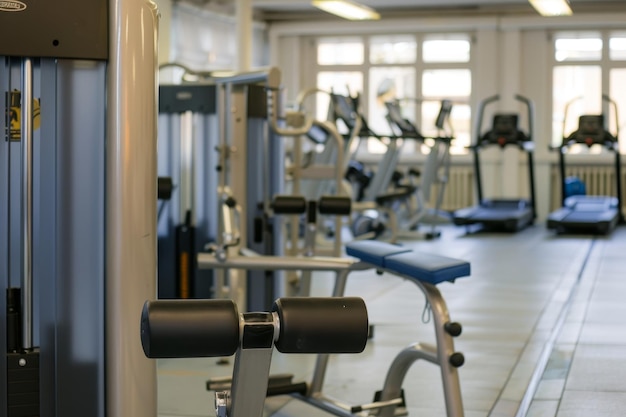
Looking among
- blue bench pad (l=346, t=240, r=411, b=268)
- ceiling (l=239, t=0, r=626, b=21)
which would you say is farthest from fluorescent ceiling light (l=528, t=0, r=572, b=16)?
blue bench pad (l=346, t=240, r=411, b=268)

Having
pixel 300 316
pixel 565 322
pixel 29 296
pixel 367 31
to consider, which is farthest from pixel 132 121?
pixel 367 31

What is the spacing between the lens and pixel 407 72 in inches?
564

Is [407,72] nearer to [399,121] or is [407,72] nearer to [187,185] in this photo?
[399,121]

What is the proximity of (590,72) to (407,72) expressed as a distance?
2.49m

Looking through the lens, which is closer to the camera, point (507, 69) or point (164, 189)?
point (164, 189)

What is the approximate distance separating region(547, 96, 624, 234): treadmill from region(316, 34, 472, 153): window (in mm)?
2306

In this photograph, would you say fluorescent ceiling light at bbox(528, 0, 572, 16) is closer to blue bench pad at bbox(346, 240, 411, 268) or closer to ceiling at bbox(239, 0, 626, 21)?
ceiling at bbox(239, 0, 626, 21)

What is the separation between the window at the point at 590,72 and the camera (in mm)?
13664

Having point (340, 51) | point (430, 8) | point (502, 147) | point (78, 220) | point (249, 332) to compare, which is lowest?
point (249, 332)

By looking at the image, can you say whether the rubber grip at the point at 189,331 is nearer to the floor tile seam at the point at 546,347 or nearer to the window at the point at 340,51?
the floor tile seam at the point at 546,347

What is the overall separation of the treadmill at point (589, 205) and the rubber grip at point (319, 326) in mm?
9683

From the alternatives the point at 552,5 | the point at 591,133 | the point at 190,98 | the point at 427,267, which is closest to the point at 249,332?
the point at 427,267

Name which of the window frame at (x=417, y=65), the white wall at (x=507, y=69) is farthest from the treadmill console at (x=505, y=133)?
the window frame at (x=417, y=65)

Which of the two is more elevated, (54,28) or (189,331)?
(54,28)
